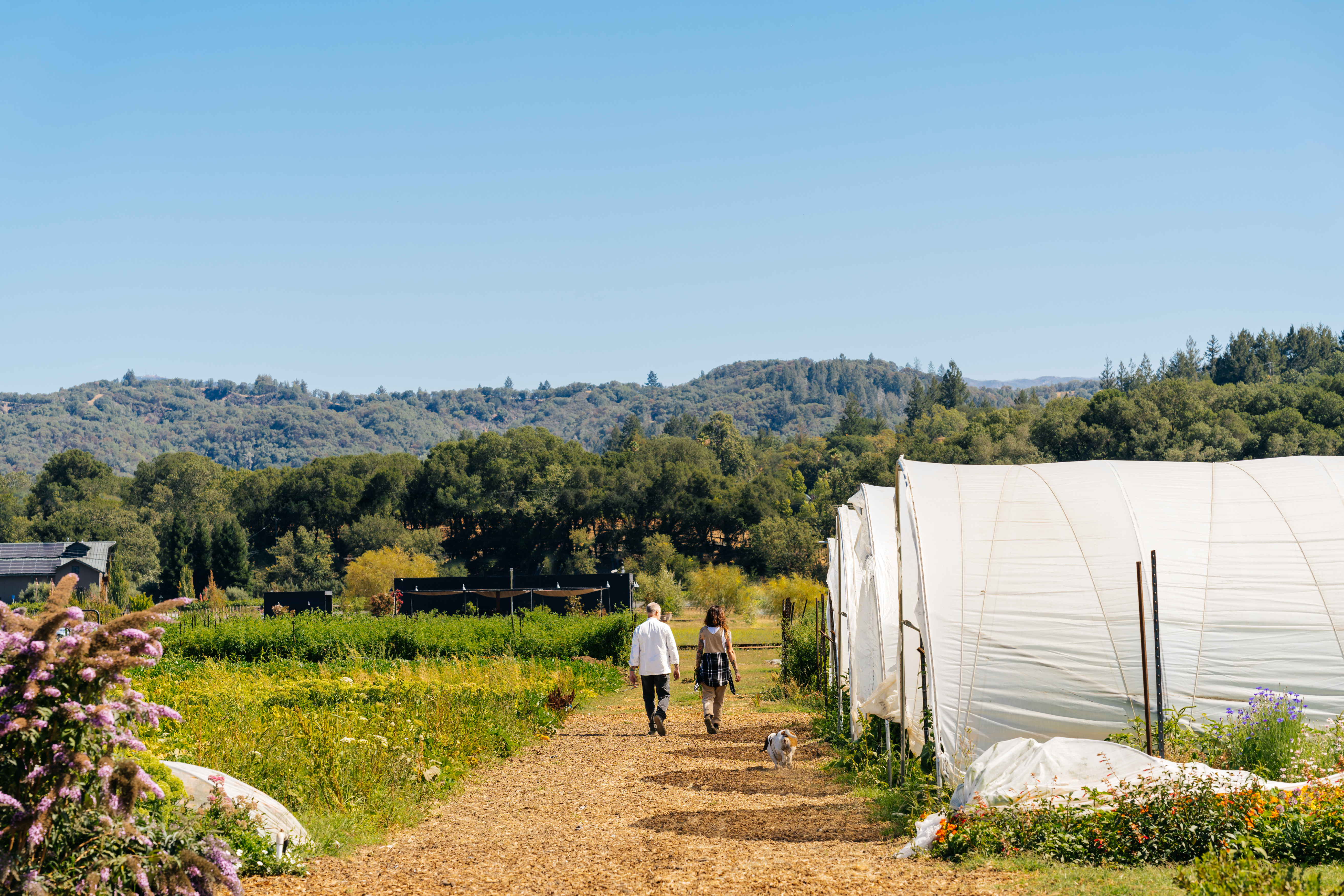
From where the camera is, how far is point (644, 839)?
771 cm

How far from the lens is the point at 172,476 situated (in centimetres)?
10025

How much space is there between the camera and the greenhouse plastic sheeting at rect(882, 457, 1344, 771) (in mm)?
8586

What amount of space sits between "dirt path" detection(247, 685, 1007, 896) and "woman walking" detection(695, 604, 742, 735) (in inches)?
40.7

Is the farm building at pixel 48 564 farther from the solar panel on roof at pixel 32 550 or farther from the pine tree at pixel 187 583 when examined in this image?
the pine tree at pixel 187 583

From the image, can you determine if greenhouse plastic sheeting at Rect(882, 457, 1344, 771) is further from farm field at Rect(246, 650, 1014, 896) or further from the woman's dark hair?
the woman's dark hair

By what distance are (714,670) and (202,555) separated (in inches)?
2861

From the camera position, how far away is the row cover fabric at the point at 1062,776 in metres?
6.57

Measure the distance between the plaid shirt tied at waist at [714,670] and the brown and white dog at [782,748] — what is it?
6.85ft

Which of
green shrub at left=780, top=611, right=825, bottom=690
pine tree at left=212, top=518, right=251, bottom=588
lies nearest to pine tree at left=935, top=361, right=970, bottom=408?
pine tree at left=212, top=518, right=251, bottom=588

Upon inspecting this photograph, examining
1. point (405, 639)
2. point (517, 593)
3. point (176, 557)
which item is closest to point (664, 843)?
point (405, 639)

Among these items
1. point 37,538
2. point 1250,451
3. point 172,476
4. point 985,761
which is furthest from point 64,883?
point 172,476

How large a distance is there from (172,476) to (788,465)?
6953 centimetres

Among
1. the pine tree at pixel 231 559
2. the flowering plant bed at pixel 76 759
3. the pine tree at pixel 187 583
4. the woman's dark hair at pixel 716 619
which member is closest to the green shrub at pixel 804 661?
the woman's dark hair at pixel 716 619

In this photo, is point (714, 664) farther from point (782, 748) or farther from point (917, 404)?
point (917, 404)
